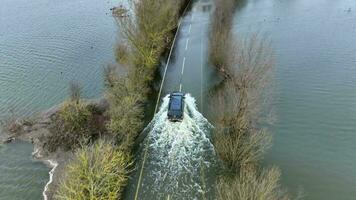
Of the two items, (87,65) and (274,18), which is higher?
(274,18)

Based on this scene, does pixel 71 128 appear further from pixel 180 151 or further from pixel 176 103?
pixel 176 103

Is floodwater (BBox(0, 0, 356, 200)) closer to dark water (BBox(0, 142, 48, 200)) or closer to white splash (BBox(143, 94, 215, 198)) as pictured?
dark water (BBox(0, 142, 48, 200))

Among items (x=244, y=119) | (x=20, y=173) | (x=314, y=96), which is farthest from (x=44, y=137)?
(x=314, y=96)

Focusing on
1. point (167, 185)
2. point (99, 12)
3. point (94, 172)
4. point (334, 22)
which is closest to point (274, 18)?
point (334, 22)

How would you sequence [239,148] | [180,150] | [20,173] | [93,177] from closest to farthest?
1. [93,177]
2. [239,148]
3. [20,173]
4. [180,150]

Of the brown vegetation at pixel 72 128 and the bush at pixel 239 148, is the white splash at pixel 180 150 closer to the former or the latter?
the bush at pixel 239 148

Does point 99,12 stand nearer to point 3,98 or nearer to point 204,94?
point 3,98

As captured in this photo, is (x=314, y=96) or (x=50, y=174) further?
(x=314, y=96)
